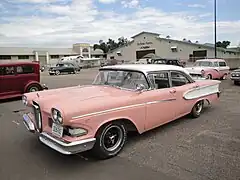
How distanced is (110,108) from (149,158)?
107cm

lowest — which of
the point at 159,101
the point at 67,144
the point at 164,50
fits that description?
the point at 67,144

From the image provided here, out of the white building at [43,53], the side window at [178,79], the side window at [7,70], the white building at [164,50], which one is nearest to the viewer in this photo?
the side window at [178,79]

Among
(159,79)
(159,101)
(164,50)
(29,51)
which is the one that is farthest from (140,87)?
(29,51)

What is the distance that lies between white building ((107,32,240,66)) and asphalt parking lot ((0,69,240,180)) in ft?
116

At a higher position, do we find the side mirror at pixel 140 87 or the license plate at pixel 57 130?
the side mirror at pixel 140 87

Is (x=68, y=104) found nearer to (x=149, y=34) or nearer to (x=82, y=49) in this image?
(x=149, y=34)

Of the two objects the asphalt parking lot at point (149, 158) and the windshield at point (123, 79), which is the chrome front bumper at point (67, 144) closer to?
the asphalt parking lot at point (149, 158)

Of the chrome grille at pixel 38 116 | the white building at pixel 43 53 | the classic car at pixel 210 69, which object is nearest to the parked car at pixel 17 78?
the chrome grille at pixel 38 116

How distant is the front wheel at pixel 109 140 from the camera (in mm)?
3929

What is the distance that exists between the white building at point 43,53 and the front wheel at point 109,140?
59.9 metres

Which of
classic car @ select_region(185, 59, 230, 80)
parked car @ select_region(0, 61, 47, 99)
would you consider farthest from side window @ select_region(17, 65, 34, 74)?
classic car @ select_region(185, 59, 230, 80)

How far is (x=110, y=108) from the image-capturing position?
13.1 ft

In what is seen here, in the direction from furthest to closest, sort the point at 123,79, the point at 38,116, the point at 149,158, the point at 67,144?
the point at 123,79 → the point at 38,116 → the point at 149,158 → the point at 67,144

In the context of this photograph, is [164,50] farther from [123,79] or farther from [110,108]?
[110,108]
